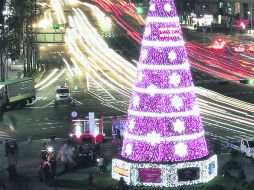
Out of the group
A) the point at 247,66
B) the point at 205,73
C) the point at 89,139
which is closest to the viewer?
the point at 89,139

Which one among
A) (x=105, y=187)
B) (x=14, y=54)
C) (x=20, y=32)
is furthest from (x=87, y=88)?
(x=105, y=187)

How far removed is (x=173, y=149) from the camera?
133 feet

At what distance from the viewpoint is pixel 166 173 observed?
4044cm

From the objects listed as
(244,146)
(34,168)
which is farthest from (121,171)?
(244,146)

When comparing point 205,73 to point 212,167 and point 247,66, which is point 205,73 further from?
point 212,167

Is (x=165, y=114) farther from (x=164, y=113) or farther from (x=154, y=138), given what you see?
(x=154, y=138)

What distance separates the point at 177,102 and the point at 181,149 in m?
2.42

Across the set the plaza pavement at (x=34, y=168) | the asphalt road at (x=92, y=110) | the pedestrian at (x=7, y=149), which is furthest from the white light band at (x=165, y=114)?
the asphalt road at (x=92, y=110)

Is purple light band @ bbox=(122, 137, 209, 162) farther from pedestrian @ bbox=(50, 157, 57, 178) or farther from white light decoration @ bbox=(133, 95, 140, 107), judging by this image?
pedestrian @ bbox=(50, 157, 57, 178)

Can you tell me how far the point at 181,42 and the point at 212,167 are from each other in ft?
22.8

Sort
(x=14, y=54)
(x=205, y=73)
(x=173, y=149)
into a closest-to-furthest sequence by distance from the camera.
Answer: (x=173, y=149) → (x=205, y=73) → (x=14, y=54)

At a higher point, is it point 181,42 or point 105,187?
point 181,42

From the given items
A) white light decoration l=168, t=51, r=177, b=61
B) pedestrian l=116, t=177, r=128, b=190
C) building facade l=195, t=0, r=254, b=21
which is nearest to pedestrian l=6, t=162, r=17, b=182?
pedestrian l=116, t=177, r=128, b=190

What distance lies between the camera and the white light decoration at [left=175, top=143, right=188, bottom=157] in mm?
40500
